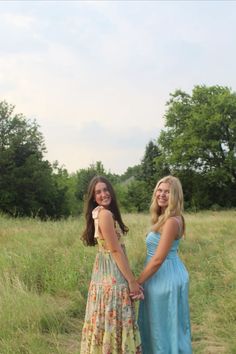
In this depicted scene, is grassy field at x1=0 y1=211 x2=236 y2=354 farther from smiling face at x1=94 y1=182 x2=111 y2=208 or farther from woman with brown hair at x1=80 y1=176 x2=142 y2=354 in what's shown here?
smiling face at x1=94 y1=182 x2=111 y2=208

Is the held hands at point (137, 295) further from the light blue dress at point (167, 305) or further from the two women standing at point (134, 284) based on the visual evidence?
the light blue dress at point (167, 305)

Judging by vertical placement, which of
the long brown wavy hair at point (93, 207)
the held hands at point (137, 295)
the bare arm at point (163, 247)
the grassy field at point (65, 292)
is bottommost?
the grassy field at point (65, 292)

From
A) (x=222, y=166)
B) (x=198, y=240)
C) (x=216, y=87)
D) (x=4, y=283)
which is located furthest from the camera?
(x=216, y=87)

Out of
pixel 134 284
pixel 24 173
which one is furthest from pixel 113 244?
pixel 24 173

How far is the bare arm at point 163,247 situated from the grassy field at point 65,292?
154cm

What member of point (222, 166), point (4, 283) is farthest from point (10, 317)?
point (222, 166)

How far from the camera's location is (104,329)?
3.54 metres

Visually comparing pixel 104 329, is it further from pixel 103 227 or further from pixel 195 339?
pixel 195 339

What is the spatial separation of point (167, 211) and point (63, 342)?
222 cm

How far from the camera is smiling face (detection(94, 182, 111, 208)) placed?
3.63 meters

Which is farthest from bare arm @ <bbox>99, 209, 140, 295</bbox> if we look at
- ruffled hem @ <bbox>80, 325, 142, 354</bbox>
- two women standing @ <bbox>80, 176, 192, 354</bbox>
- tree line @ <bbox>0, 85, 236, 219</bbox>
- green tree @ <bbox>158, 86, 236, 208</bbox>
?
green tree @ <bbox>158, 86, 236, 208</bbox>

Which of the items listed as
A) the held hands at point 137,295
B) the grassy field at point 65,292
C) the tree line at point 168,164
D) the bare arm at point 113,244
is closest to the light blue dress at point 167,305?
the held hands at point 137,295

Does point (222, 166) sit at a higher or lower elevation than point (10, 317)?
higher

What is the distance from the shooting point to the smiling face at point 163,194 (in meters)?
3.65
